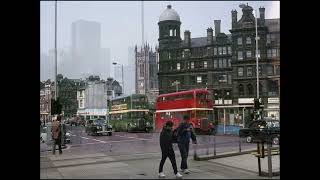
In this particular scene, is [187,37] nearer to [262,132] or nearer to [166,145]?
[166,145]

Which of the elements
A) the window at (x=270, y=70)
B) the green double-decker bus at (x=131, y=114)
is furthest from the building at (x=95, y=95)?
the window at (x=270, y=70)

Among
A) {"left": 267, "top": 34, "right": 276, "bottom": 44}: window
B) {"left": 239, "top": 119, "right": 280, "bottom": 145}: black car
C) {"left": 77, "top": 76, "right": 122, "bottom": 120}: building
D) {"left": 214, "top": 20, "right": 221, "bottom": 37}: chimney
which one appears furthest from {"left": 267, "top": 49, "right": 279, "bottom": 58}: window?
{"left": 77, "top": 76, "right": 122, "bottom": 120}: building

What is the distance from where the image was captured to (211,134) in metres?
9.88

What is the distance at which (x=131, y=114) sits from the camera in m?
9.14

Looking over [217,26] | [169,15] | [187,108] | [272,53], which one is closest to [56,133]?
[187,108]

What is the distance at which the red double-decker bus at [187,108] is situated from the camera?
8250 millimetres

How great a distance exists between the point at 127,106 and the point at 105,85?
656mm

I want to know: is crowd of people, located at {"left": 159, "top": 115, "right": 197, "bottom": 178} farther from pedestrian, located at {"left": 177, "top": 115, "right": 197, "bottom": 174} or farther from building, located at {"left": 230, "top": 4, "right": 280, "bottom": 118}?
building, located at {"left": 230, "top": 4, "right": 280, "bottom": 118}

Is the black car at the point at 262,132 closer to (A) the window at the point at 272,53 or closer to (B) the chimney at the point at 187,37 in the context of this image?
(A) the window at the point at 272,53

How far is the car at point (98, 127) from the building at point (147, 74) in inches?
43.0
